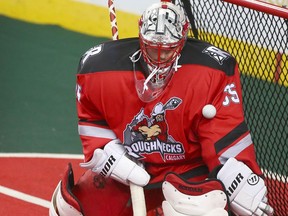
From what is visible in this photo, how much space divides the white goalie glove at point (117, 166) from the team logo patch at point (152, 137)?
0.18 ft

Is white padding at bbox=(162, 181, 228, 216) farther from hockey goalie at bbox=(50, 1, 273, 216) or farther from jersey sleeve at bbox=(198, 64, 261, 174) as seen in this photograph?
jersey sleeve at bbox=(198, 64, 261, 174)

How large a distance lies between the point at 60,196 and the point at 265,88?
4.61 ft

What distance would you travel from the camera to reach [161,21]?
10.7 ft

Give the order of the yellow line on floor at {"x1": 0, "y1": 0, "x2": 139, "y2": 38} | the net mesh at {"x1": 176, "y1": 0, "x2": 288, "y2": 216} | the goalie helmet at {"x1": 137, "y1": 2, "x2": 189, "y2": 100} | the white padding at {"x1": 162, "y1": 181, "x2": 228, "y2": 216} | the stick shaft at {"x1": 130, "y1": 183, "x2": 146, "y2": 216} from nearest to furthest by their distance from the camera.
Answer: the white padding at {"x1": 162, "y1": 181, "x2": 228, "y2": 216}
the goalie helmet at {"x1": 137, "y1": 2, "x2": 189, "y2": 100}
the stick shaft at {"x1": 130, "y1": 183, "x2": 146, "y2": 216}
the net mesh at {"x1": 176, "y1": 0, "x2": 288, "y2": 216}
the yellow line on floor at {"x1": 0, "y1": 0, "x2": 139, "y2": 38}

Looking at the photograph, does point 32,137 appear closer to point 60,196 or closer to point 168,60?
point 60,196

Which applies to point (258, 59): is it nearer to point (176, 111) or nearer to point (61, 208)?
point (176, 111)

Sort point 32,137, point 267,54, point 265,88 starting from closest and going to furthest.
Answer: point 267,54 → point 265,88 → point 32,137

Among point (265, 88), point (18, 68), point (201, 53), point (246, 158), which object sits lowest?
point (18, 68)

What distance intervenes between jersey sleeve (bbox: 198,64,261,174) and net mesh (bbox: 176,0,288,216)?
651 millimetres

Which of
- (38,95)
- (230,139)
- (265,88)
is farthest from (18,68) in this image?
(230,139)

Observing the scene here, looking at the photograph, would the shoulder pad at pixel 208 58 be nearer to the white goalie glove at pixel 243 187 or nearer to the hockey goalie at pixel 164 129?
the hockey goalie at pixel 164 129

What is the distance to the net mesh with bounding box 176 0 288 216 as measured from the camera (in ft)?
13.1

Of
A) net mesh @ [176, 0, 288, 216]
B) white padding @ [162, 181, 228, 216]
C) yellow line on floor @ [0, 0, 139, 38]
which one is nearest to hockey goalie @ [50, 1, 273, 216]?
white padding @ [162, 181, 228, 216]

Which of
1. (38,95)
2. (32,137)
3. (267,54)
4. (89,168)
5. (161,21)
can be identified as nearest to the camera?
(161,21)
